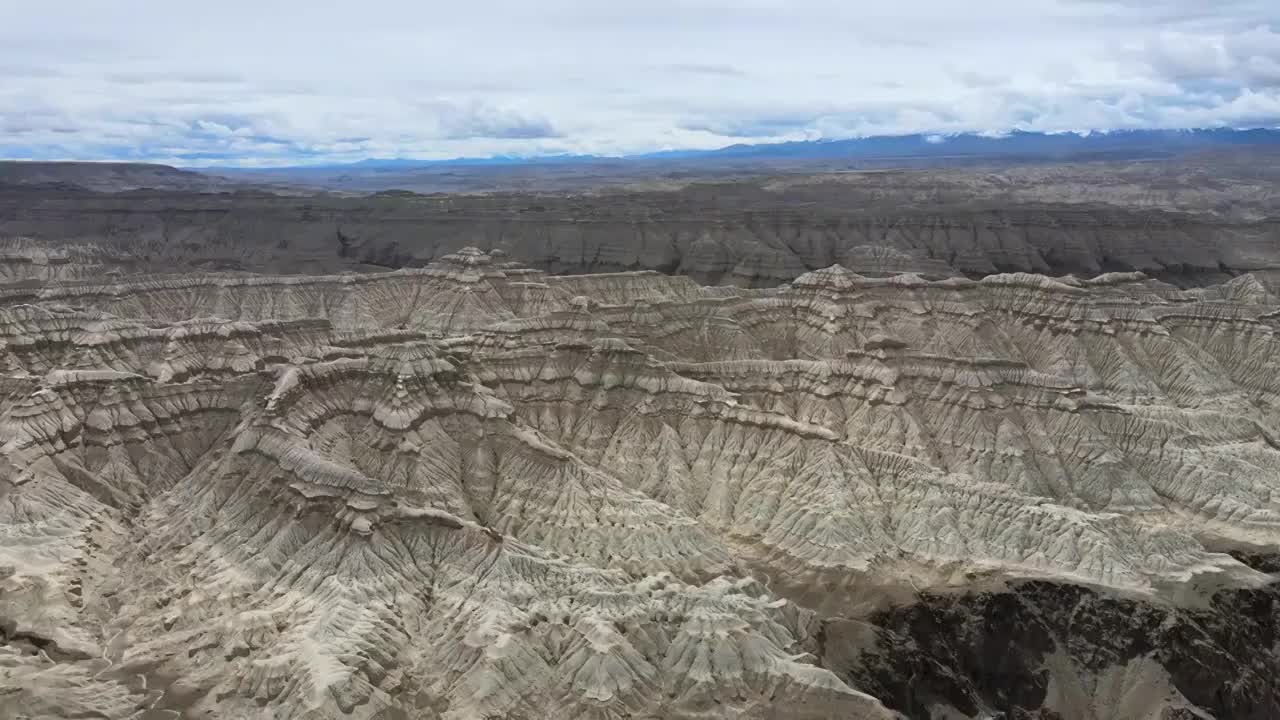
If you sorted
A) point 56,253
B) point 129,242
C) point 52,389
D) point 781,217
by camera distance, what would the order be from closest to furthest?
point 52,389 < point 56,253 < point 129,242 < point 781,217

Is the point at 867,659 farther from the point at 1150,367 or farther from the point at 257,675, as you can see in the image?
the point at 1150,367

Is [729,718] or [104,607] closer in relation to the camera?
[729,718]

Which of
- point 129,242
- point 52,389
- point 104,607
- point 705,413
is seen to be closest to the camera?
point 104,607

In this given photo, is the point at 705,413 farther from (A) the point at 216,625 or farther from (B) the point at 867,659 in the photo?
(A) the point at 216,625

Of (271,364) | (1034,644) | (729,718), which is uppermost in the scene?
(271,364)

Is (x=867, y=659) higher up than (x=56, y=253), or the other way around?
(x=56, y=253)

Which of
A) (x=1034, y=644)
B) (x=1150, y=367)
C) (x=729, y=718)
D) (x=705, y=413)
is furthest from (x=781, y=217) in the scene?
(x=729, y=718)

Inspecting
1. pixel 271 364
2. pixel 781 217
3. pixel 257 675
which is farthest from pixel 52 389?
pixel 781 217
